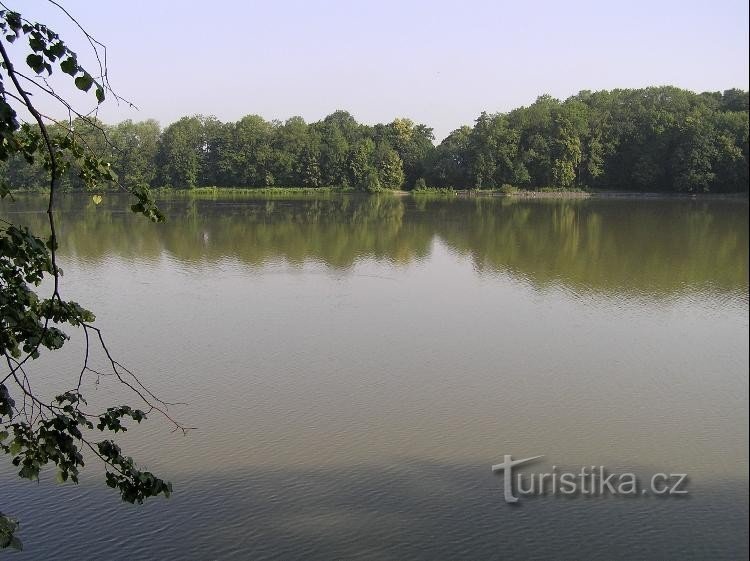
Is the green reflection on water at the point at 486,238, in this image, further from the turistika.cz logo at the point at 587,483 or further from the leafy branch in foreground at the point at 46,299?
the leafy branch in foreground at the point at 46,299

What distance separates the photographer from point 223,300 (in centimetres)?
1152

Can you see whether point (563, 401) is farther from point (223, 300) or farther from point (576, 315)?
point (223, 300)

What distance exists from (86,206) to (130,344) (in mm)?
23908

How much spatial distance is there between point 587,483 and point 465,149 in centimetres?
3784

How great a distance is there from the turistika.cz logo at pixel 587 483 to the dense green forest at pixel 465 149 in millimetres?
23334

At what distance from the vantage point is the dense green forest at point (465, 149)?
3366 cm

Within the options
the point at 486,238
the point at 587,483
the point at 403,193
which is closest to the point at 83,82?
the point at 587,483

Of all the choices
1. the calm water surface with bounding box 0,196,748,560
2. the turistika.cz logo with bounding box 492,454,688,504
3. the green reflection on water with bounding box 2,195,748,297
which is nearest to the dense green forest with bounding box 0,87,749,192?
the green reflection on water with bounding box 2,195,748,297

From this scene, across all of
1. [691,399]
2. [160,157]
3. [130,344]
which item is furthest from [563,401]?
[160,157]

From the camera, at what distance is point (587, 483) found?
5434 millimetres

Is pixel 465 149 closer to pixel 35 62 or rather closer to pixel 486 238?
pixel 486 238

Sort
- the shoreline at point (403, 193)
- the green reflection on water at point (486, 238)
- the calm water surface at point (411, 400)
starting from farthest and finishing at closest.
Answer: the shoreline at point (403, 193) → the green reflection on water at point (486, 238) → the calm water surface at point (411, 400)

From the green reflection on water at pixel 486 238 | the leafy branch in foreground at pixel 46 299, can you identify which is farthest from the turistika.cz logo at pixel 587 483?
the green reflection on water at pixel 486 238

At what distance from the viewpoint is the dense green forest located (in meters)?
Result: 33.7
